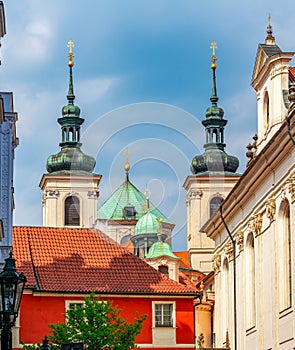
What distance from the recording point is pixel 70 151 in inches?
3666

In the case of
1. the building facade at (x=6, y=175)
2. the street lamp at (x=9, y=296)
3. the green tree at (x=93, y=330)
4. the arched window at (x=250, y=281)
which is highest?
the building facade at (x=6, y=175)

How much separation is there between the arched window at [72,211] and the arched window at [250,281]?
53864 mm

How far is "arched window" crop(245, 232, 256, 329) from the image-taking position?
37.8m

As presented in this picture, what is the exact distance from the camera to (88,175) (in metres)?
93.2

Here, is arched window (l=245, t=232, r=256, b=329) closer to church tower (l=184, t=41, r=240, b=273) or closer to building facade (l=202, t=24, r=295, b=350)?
building facade (l=202, t=24, r=295, b=350)

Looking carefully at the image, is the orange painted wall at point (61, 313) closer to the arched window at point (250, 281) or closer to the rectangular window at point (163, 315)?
the rectangular window at point (163, 315)

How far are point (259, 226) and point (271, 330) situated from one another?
3895 millimetres

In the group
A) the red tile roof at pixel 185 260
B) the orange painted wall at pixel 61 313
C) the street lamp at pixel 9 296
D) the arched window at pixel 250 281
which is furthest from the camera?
the red tile roof at pixel 185 260

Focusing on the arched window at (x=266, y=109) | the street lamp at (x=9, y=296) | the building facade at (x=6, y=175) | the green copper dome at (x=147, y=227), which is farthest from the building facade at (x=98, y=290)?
the green copper dome at (x=147, y=227)

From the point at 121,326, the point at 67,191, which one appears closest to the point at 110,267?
the point at 121,326

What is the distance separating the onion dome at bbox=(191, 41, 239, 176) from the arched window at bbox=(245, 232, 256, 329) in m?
53.5

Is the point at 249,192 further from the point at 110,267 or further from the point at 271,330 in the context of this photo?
the point at 110,267

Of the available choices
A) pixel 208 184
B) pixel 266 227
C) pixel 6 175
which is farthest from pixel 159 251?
pixel 6 175

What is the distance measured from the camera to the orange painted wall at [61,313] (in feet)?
154
